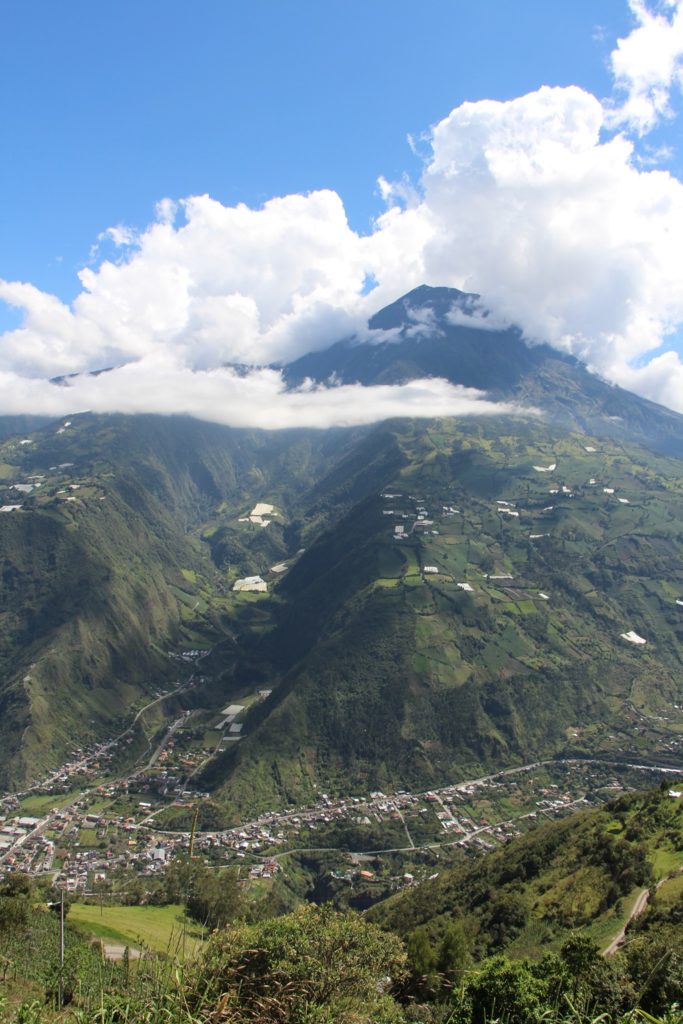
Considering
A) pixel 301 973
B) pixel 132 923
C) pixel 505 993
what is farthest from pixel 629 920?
pixel 132 923

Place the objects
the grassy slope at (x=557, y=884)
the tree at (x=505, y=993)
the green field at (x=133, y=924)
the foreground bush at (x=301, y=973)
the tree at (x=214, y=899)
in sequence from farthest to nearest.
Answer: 1. the tree at (x=214, y=899)
2. the green field at (x=133, y=924)
3. the grassy slope at (x=557, y=884)
4. the tree at (x=505, y=993)
5. the foreground bush at (x=301, y=973)

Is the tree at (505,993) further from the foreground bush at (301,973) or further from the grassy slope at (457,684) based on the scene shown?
the grassy slope at (457,684)

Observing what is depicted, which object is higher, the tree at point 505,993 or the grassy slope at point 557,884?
the tree at point 505,993

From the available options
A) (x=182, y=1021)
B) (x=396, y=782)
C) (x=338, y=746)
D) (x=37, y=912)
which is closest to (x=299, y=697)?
(x=338, y=746)

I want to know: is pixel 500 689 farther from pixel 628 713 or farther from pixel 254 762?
pixel 254 762

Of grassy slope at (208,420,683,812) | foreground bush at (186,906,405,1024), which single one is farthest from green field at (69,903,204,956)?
grassy slope at (208,420,683,812)

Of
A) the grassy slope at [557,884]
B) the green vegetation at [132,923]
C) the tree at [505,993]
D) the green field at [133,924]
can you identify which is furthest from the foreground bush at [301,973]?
the green field at [133,924]

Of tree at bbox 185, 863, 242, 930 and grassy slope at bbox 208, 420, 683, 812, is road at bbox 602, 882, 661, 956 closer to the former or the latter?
tree at bbox 185, 863, 242, 930

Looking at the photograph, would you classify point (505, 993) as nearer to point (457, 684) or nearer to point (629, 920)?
point (629, 920)
